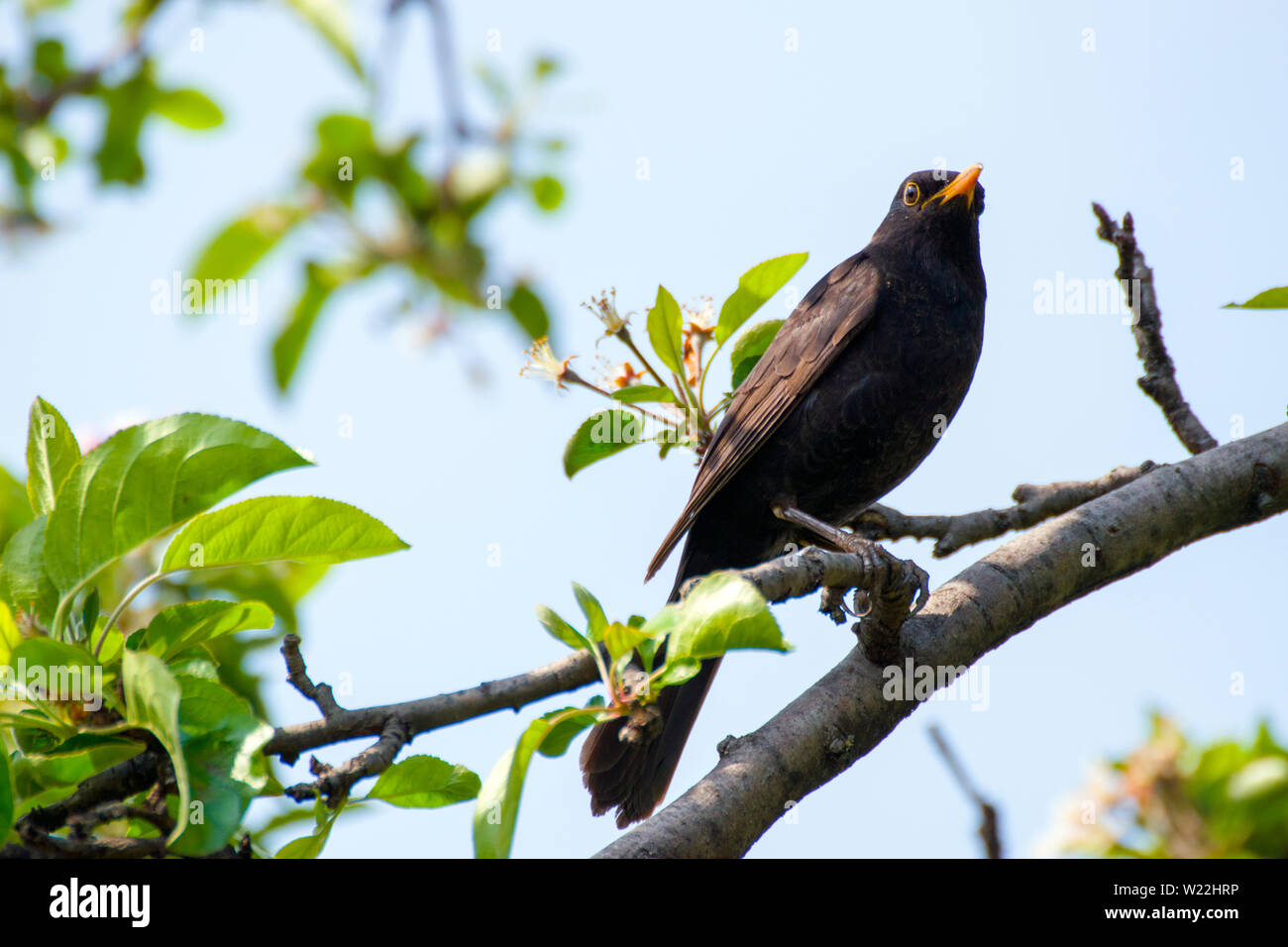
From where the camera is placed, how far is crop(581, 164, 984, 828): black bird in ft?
12.4

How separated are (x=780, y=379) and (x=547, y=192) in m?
1.81

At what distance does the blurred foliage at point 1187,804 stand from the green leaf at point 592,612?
1.50 metres

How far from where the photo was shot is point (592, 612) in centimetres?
205

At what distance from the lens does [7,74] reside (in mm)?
2559

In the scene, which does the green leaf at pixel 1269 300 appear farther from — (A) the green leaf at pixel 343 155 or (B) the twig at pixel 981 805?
(A) the green leaf at pixel 343 155

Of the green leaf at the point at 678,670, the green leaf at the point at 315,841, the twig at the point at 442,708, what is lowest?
the green leaf at the point at 315,841

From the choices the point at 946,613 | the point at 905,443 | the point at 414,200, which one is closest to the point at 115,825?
the point at 414,200

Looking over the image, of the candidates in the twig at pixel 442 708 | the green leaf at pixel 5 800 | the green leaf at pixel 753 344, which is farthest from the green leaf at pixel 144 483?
the green leaf at pixel 753 344

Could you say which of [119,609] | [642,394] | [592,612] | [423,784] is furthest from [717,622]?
[642,394]

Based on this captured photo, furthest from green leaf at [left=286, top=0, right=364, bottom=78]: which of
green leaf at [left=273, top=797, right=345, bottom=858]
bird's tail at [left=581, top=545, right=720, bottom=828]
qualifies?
bird's tail at [left=581, top=545, right=720, bottom=828]

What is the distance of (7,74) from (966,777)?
9.02ft

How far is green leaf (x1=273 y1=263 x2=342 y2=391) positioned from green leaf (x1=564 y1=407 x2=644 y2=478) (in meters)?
1.17

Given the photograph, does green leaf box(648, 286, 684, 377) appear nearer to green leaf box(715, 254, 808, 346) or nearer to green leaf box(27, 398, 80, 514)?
green leaf box(715, 254, 808, 346)

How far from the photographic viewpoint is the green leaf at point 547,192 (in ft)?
7.56
